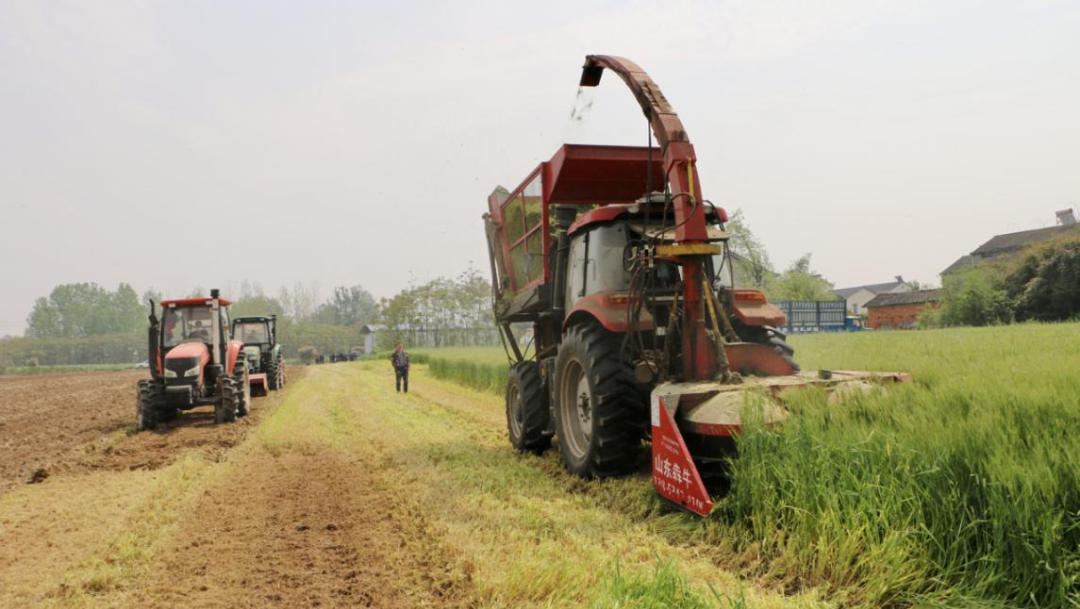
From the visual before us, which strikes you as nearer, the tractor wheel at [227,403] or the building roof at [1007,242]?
the tractor wheel at [227,403]

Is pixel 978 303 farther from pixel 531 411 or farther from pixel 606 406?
pixel 606 406

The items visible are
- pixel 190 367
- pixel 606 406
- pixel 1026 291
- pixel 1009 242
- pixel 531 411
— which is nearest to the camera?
pixel 606 406

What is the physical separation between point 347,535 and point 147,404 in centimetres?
834

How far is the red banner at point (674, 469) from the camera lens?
14.5 feet

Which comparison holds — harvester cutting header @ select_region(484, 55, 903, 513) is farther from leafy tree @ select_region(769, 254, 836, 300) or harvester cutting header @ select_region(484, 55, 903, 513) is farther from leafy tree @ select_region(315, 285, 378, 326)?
leafy tree @ select_region(315, 285, 378, 326)

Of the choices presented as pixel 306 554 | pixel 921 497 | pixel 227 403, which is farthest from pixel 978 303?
pixel 306 554

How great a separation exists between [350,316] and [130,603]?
13004 centimetres

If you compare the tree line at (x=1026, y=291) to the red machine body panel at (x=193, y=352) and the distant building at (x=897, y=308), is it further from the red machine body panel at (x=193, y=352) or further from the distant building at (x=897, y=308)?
the red machine body panel at (x=193, y=352)

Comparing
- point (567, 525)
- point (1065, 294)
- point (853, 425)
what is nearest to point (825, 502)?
point (853, 425)

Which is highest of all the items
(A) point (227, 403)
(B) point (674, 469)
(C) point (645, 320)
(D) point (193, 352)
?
(C) point (645, 320)

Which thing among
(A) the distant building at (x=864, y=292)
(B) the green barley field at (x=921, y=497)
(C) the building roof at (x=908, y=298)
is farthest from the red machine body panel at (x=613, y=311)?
(A) the distant building at (x=864, y=292)

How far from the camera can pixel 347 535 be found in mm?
5031

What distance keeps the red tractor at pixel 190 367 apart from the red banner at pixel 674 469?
9.40 m

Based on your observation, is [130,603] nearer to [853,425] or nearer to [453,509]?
[453,509]
